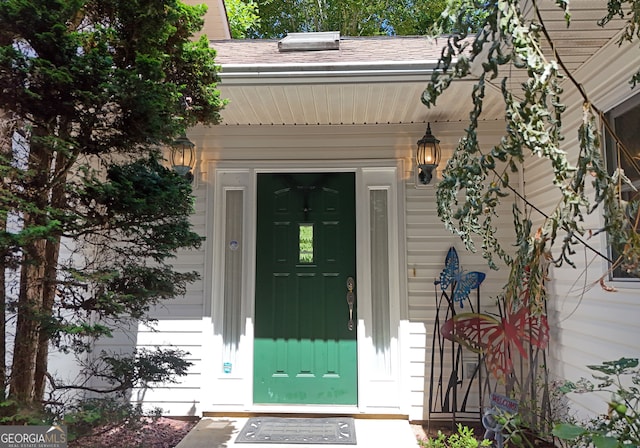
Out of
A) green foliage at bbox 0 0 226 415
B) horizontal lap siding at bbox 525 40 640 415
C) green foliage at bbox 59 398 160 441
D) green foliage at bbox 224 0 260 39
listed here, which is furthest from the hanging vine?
green foliage at bbox 224 0 260 39

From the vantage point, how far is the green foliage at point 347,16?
10445 mm

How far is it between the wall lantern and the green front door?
0.61 metres

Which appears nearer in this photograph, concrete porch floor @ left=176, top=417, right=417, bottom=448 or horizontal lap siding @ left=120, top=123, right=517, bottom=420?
concrete porch floor @ left=176, top=417, right=417, bottom=448

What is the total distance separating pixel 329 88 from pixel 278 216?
1.21 m

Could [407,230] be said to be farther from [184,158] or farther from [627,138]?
[184,158]

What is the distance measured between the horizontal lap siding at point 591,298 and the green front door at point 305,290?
4.77 feet

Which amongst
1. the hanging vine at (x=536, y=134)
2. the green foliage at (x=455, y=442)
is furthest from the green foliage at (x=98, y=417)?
the green foliage at (x=455, y=442)

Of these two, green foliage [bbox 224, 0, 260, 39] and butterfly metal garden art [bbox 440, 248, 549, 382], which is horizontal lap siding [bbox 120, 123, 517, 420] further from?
green foliage [bbox 224, 0, 260, 39]

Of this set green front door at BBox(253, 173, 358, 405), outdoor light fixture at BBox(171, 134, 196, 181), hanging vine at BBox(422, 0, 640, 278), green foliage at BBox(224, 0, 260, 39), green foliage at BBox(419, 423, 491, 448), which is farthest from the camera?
green foliage at BBox(224, 0, 260, 39)

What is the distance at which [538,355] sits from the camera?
2.89 m

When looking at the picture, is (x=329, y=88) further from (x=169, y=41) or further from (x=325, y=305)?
(x=325, y=305)

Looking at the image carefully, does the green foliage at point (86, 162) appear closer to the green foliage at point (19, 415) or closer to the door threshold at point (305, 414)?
the green foliage at point (19, 415)

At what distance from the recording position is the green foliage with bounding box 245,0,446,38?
34.3 feet

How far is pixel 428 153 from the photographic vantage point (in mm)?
3135
